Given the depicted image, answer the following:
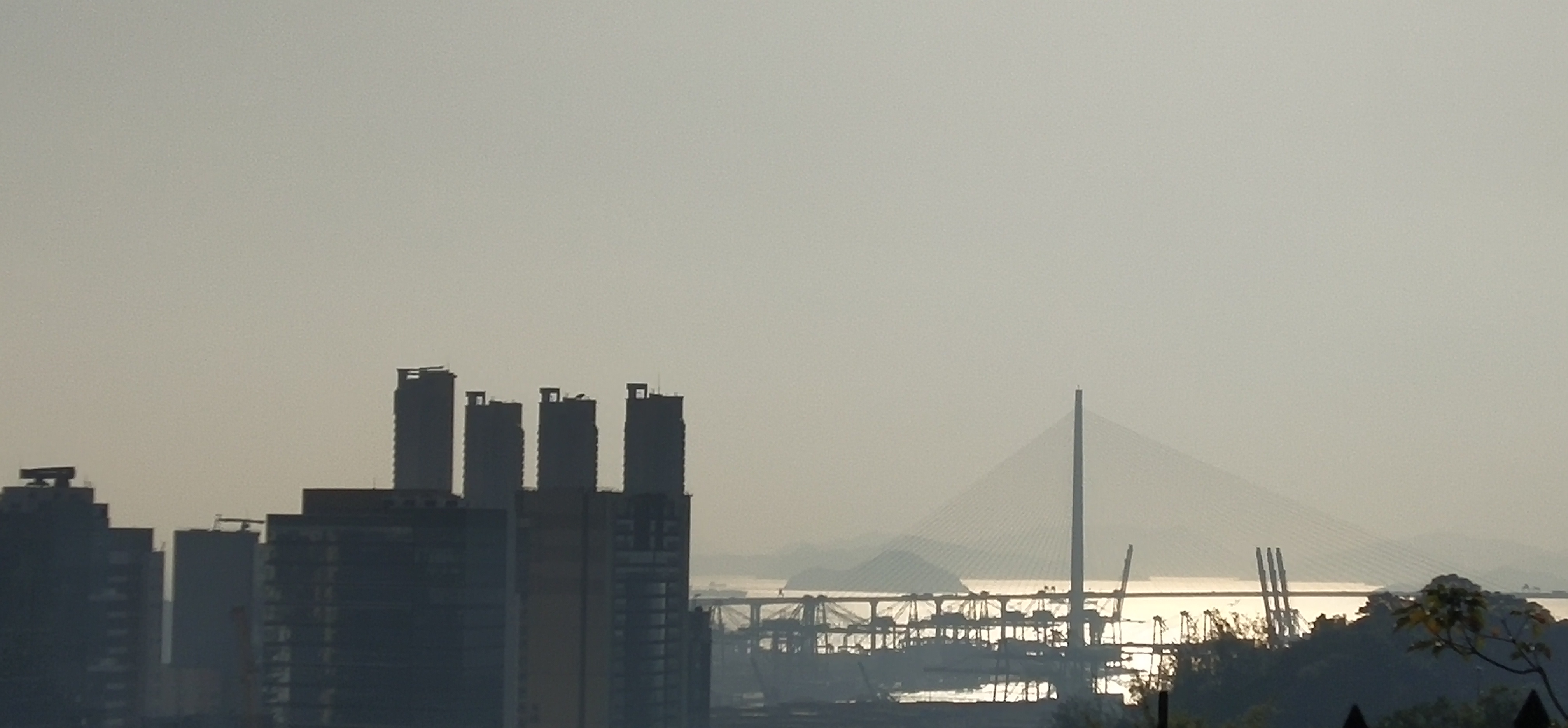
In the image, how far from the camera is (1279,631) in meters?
178

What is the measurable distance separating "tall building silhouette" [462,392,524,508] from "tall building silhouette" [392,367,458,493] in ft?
5.57

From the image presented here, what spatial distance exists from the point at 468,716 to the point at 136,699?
25397 millimetres

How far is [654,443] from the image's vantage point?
117 m

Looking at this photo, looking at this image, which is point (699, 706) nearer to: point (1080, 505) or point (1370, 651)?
point (1370, 651)

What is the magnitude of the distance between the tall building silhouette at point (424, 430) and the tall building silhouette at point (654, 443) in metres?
8.43

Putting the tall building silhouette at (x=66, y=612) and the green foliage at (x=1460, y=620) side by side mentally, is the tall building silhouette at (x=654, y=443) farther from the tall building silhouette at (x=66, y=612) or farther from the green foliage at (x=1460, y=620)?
the green foliage at (x=1460, y=620)

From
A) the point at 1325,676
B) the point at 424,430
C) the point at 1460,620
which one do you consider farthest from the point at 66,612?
the point at 1460,620

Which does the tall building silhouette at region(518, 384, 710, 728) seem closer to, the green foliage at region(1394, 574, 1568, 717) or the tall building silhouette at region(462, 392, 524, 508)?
the tall building silhouette at region(462, 392, 524, 508)

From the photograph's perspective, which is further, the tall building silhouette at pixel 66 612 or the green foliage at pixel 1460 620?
the tall building silhouette at pixel 66 612

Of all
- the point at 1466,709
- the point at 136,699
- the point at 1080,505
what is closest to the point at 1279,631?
the point at 1080,505

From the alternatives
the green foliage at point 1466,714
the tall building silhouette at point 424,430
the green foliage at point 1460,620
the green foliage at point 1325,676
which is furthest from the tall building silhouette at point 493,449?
the green foliage at point 1460,620

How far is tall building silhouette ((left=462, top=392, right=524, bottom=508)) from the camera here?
118 meters

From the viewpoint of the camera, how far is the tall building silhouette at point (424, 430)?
115625mm

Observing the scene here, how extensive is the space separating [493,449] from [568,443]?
4.57 metres
